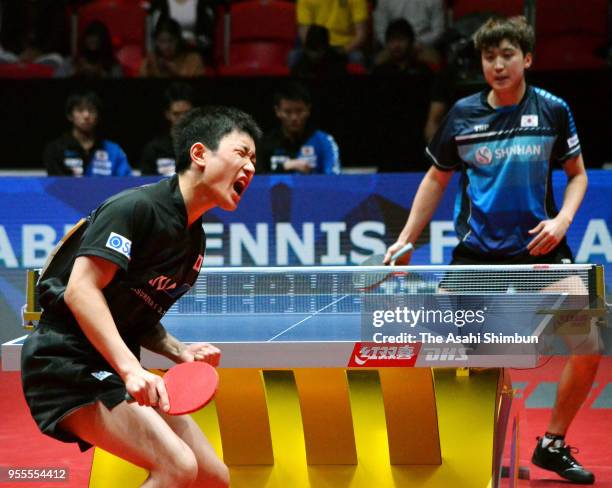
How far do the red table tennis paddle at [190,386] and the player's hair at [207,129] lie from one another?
0.64m

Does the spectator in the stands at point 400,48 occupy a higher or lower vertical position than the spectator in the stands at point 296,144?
higher

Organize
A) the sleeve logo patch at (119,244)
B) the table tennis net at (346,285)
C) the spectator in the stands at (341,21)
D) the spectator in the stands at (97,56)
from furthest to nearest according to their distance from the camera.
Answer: the spectator in the stands at (341,21) → the spectator in the stands at (97,56) → the table tennis net at (346,285) → the sleeve logo patch at (119,244)

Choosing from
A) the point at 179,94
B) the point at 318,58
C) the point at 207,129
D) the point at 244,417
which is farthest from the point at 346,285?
the point at 318,58

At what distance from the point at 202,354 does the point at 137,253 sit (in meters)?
0.33

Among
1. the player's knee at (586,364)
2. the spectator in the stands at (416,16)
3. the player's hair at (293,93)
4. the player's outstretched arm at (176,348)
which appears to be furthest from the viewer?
the spectator in the stands at (416,16)

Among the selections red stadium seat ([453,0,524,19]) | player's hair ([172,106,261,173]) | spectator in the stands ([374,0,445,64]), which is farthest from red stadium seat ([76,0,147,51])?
player's hair ([172,106,261,173])

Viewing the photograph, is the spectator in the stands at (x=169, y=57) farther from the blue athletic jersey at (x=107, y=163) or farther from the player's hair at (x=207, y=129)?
the player's hair at (x=207, y=129)

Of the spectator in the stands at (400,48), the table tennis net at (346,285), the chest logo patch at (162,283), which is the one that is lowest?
the table tennis net at (346,285)

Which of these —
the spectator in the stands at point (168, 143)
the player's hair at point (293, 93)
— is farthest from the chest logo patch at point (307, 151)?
the spectator in the stands at point (168, 143)

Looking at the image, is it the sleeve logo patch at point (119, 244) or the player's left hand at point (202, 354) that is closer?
the sleeve logo patch at point (119, 244)

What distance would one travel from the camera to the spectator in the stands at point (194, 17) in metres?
9.04

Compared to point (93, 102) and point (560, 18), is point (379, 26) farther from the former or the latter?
point (93, 102)

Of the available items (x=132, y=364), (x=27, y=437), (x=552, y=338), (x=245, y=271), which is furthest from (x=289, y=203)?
(x=132, y=364)

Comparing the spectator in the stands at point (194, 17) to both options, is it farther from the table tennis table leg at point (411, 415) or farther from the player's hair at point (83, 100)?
the table tennis table leg at point (411, 415)
